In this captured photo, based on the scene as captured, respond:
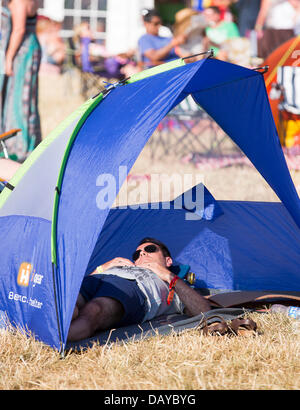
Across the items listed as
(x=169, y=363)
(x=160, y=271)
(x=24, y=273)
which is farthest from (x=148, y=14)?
(x=169, y=363)

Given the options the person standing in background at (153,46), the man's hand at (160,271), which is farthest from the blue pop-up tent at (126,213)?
the person standing in background at (153,46)

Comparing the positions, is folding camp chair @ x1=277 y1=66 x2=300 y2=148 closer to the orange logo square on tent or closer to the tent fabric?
the tent fabric

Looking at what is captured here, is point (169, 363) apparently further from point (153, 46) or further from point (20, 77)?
point (153, 46)

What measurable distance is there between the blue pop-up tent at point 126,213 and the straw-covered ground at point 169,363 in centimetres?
13

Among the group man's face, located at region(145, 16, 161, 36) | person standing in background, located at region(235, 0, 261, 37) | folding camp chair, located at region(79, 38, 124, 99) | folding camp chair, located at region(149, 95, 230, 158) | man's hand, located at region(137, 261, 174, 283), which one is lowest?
man's hand, located at region(137, 261, 174, 283)

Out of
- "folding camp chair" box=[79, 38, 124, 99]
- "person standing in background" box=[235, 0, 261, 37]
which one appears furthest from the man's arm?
"person standing in background" box=[235, 0, 261, 37]

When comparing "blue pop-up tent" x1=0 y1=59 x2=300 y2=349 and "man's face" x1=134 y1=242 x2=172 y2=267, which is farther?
"man's face" x1=134 y1=242 x2=172 y2=267

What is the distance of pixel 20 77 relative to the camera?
21.8 ft

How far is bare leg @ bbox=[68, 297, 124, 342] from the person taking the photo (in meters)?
2.72

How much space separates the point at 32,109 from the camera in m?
6.68

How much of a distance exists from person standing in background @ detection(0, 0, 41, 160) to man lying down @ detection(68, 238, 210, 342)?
348cm

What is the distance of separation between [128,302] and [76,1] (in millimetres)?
9731

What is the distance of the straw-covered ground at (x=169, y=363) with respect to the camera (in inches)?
88.4
